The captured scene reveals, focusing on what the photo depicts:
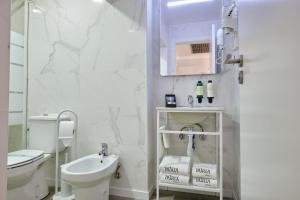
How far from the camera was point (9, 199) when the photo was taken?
170 cm

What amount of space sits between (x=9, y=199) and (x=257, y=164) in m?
1.92

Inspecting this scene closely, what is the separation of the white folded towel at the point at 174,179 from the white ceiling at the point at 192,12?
152 centimetres

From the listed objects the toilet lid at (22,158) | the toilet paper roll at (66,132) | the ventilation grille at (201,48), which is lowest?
the toilet lid at (22,158)

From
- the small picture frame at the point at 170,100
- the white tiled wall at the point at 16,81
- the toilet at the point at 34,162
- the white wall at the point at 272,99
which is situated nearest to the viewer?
the white wall at the point at 272,99

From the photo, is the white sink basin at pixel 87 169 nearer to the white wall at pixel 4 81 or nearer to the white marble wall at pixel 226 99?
the white marble wall at pixel 226 99

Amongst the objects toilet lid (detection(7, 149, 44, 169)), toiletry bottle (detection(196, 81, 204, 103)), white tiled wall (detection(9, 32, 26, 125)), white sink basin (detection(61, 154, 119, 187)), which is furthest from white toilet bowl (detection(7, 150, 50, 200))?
toiletry bottle (detection(196, 81, 204, 103))

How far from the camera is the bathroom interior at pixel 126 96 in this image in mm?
1932

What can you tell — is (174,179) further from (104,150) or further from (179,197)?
(104,150)

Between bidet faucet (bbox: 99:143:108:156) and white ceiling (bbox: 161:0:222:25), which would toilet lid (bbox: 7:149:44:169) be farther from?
white ceiling (bbox: 161:0:222:25)

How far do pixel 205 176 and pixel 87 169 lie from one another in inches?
40.6

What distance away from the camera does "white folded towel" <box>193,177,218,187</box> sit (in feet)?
5.60

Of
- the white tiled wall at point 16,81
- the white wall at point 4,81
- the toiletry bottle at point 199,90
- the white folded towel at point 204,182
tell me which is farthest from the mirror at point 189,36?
the white wall at point 4,81

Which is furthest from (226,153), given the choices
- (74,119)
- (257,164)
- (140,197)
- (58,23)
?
(58,23)

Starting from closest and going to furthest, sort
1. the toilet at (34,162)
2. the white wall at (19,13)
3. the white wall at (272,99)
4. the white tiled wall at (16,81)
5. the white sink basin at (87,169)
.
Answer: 1. the white wall at (272,99)
2. the white sink basin at (87,169)
3. the toilet at (34,162)
4. the white tiled wall at (16,81)
5. the white wall at (19,13)
